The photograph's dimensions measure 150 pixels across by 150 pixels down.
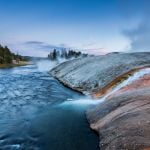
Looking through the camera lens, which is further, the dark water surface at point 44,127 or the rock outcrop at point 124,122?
the dark water surface at point 44,127

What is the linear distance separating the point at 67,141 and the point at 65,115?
4.42 m

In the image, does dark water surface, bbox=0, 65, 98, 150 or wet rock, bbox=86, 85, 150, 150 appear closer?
wet rock, bbox=86, 85, 150, 150

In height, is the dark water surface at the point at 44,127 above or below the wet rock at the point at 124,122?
below

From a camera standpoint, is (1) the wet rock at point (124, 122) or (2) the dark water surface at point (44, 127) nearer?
(1) the wet rock at point (124, 122)

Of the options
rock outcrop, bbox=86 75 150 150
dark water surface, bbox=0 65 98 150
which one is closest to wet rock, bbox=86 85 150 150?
rock outcrop, bbox=86 75 150 150

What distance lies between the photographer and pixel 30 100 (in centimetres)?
2209

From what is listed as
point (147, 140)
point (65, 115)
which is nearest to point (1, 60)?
point (65, 115)

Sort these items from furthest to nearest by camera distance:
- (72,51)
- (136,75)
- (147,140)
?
(72,51) → (136,75) → (147,140)

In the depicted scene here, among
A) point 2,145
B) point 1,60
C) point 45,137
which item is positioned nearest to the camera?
point 2,145

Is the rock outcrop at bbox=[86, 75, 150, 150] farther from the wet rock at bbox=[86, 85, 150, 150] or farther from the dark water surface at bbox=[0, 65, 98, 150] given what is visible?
the dark water surface at bbox=[0, 65, 98, 150]

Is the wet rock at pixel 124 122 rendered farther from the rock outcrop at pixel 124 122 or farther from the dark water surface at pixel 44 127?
the dark water surface at pixel 44 127


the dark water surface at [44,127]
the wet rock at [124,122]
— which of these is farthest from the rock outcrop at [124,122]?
the dark water surface at [44,127]

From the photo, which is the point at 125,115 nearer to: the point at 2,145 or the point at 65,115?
the point at 65,115

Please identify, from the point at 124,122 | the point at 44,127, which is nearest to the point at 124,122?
the point at 124,122
